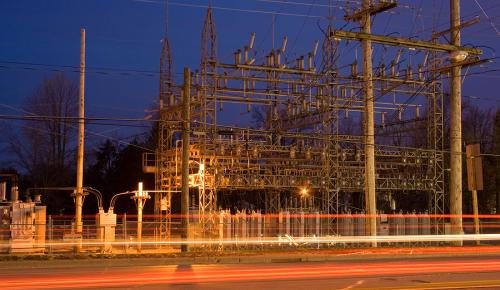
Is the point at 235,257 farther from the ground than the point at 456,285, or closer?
closer

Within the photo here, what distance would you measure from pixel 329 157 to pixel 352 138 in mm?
3051

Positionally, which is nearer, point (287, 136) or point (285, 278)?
point (285, 278)

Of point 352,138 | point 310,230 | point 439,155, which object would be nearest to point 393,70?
point 352,138

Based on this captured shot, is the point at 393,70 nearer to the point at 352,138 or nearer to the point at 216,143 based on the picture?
the point at 352,138

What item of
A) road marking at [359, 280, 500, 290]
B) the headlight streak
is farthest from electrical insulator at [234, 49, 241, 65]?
road marking at [359, 280, 500, 290]

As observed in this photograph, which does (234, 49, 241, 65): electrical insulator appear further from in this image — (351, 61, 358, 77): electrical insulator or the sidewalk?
the sidewalk

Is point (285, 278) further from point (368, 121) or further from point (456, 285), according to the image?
point (368, 121)

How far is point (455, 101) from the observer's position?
33.4m

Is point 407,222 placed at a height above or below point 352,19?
below

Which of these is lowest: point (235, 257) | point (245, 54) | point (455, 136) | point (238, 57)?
point (235, 257)

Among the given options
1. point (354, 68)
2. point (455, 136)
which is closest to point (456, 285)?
point (455, 136)

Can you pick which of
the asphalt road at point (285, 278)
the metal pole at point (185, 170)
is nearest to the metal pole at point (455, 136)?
the asphalt road at point (285, 278)

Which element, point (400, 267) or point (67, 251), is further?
point (67, 251)

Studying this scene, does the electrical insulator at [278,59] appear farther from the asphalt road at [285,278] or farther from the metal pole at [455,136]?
the asphalt road at [285,278]
